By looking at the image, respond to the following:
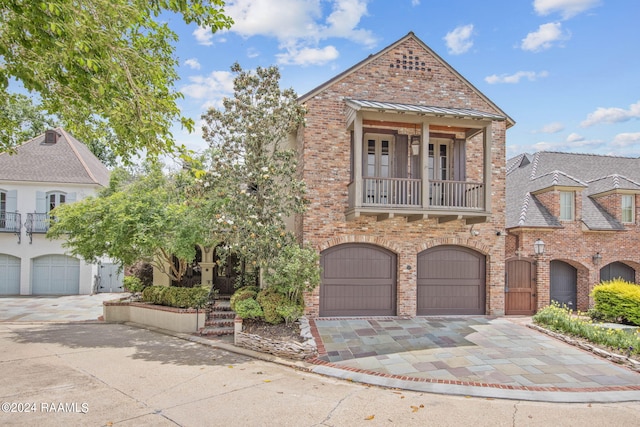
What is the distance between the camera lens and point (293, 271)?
873cm

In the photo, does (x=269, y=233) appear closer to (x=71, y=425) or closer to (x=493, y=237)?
(x=71, y=425)

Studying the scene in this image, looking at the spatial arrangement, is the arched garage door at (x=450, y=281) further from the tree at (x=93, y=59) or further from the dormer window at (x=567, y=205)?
the tree at (x=93, y=59)

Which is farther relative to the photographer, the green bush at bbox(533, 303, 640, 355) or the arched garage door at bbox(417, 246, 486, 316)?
the arched garage door at bbox(417, 246, 486, 316)

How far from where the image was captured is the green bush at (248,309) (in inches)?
363

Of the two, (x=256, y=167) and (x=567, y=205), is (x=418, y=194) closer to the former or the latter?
(x=256, y=167)

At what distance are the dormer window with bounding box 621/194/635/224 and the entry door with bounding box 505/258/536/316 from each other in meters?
4.82

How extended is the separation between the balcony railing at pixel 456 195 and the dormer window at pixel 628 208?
24.2 ft

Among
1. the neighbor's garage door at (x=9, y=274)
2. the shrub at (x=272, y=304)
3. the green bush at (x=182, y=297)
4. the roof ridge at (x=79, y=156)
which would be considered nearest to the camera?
the shrub at (x=272, y=304)

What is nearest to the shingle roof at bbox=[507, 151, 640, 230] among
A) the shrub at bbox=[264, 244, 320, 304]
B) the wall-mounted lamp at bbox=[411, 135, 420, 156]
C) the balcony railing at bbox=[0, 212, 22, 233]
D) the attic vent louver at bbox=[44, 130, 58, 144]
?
the wall-mounted lamp at bbox=[411, 135, 420, 156]

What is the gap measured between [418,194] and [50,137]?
20907 mm

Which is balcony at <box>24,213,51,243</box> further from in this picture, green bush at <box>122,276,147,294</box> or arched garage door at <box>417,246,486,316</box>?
arched garage door at <box>417,246,486,316</box>

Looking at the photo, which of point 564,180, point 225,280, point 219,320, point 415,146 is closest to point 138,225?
point 219,320

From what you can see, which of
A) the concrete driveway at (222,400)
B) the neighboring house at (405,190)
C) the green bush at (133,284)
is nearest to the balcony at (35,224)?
the green bush at (133,284)

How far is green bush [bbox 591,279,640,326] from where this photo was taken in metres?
10.7
